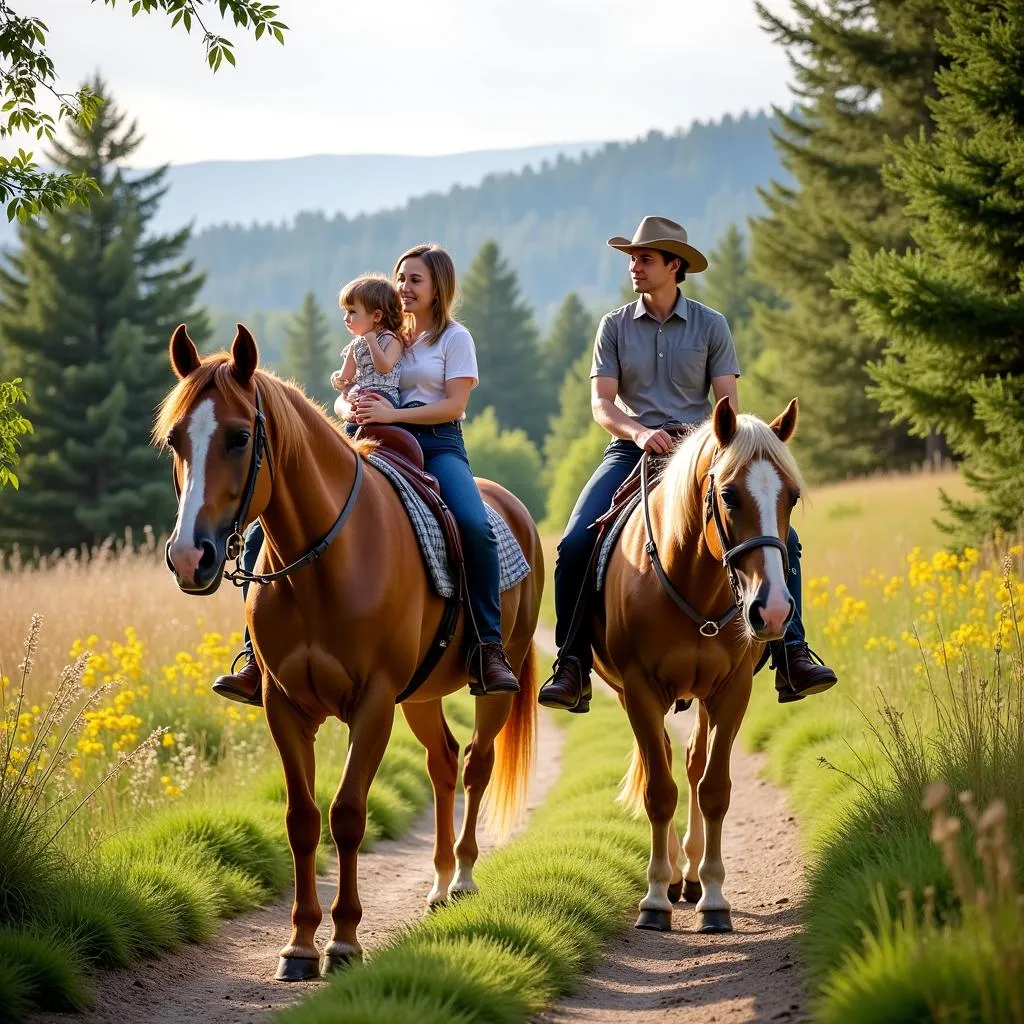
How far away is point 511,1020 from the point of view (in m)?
4.49

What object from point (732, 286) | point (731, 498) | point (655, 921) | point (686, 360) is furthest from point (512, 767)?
point (732, 286)

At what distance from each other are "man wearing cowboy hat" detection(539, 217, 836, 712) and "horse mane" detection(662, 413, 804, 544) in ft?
3.08

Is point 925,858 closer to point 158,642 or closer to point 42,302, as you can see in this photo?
point 158,642

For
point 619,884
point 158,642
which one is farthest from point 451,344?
point 158,642

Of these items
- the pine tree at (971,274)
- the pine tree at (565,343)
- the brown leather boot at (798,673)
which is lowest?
the brown leather boot at (798,673)

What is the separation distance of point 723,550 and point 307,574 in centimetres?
188

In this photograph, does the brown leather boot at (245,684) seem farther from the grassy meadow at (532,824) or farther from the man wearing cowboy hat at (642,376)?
the man wearing cowboy hat at (642,376)

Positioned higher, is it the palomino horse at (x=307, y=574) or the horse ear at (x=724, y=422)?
the horse ear at (x=724, y=422)

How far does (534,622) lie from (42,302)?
3094cm

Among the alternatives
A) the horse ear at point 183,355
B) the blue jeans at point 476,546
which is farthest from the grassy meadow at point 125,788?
the blue jeans at point 476,546

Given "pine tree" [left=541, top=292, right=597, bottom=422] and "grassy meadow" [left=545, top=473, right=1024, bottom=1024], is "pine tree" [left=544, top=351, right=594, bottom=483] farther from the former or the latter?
"grassy meadow" [left=545, top=473, right=1024, bottom=1024]

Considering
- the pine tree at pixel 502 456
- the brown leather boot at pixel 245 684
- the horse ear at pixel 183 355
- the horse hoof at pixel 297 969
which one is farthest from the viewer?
the pine tree at pixel 502 456

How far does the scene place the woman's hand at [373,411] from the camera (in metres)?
6.86

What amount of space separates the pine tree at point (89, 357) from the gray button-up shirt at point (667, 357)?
1120 inches
